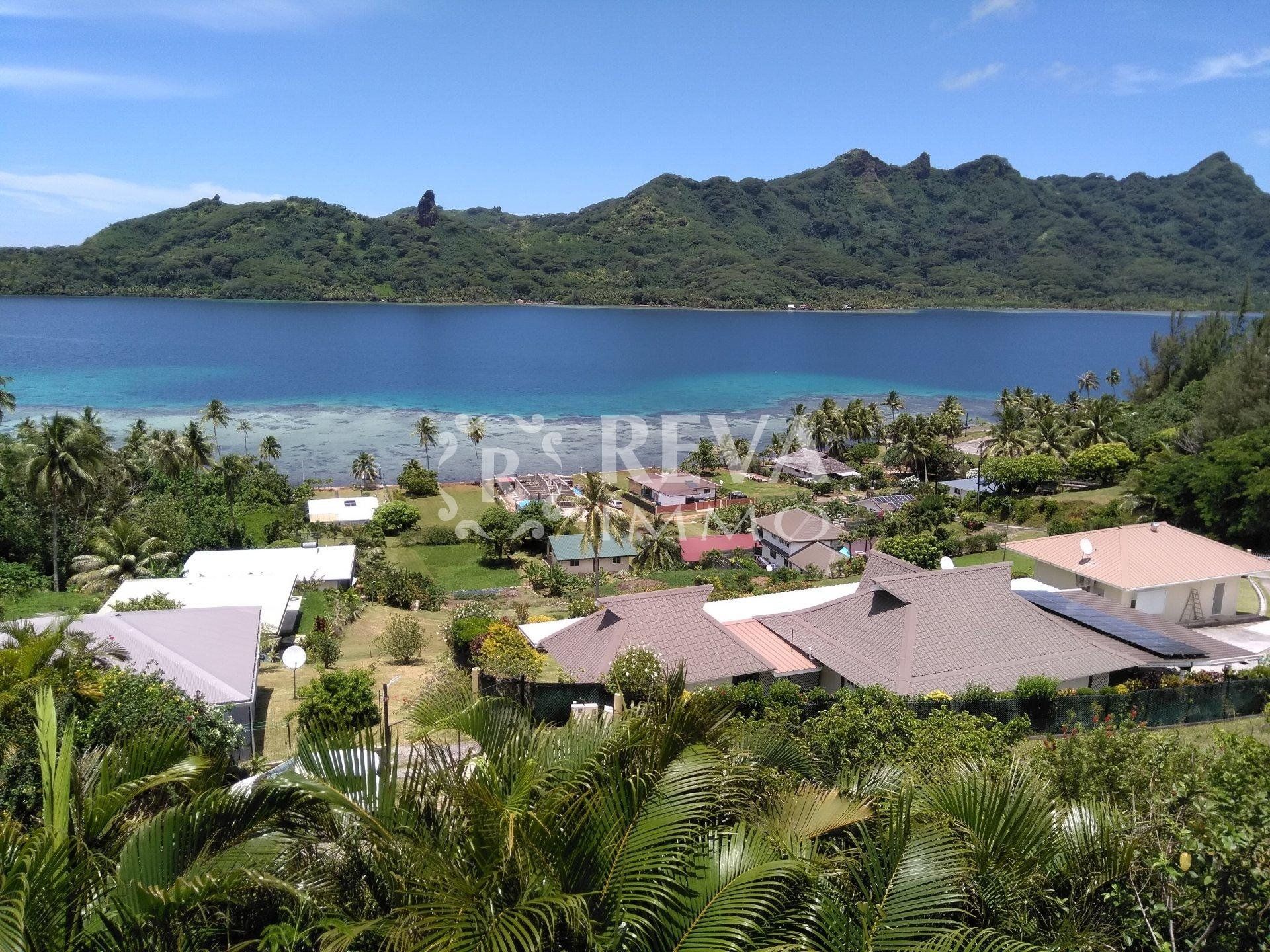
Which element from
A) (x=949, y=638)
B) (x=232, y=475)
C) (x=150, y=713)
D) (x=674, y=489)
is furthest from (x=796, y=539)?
(x=150, y=713)

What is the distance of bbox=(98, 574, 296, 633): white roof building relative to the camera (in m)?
24.3

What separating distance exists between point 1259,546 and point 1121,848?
101ft

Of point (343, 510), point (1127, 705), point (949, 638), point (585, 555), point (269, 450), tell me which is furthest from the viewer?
point (269, 450)

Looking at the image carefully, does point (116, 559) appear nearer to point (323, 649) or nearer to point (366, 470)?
point (323, 649)

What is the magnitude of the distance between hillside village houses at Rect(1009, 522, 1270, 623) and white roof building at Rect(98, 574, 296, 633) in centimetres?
2076

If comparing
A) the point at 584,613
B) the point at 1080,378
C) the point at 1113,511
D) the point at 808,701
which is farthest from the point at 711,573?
the point at 1080,378

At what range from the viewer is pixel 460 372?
129125mm

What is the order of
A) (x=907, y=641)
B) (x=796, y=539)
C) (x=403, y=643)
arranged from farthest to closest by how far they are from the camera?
(x=796, y=539) < (x=403, y=643) < (x=907, y=641)

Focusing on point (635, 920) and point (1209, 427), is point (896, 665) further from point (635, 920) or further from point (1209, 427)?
point (1209, 427)

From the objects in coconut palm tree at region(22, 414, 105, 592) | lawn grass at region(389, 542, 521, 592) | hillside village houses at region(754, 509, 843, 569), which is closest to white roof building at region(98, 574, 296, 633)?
coconut palm tree at region(22, 414, 105, 592)

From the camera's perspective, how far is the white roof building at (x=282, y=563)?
2977cm

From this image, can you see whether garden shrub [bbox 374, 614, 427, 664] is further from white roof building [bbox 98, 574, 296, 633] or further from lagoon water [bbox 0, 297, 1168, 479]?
lagoon water [bbox 0, 297, 1168, 479]

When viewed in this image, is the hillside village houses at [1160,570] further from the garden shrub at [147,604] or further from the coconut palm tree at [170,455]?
the coconut palm tree at [170,455]

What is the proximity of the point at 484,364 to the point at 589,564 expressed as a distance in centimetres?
10191
